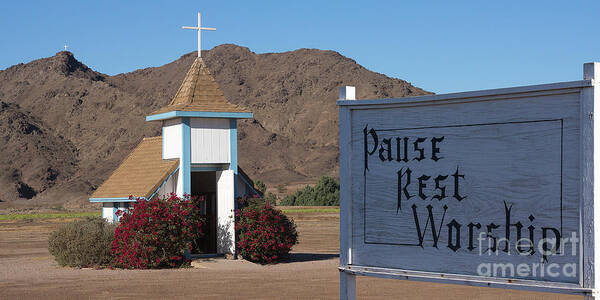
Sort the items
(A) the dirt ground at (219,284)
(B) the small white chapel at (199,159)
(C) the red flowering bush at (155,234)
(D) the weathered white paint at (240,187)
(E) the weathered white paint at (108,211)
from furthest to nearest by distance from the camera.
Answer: (E) the weathered white paint at (108,211), (D) the weathered white paint at (240,187), (B) the small white chapel at (199,159), (C) the red flowering bush at (155,234), (A) the dirt ground at (219,284)

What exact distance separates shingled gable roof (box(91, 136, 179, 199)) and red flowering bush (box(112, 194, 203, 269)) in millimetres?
834

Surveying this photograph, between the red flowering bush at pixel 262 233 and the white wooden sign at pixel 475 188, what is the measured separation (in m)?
12.8

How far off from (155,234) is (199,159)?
2.45 meters

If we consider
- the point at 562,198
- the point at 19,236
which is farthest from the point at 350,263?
the point at 19,236

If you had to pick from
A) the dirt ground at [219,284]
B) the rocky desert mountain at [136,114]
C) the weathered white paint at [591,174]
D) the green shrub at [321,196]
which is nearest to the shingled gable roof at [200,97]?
the dirt ground at [219,284]

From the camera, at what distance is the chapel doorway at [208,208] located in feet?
71.7

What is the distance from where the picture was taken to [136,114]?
126m

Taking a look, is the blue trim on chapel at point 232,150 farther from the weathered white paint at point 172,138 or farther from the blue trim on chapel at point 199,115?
the weathered white paint at point 172,138

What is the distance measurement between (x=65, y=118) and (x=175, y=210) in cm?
11522

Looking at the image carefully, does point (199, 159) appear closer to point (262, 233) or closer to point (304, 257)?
point (262, 233)

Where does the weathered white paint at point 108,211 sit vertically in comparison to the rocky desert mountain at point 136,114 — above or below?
below

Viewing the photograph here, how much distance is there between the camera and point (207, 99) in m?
21.1

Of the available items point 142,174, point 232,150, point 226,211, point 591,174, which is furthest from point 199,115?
point 591,174

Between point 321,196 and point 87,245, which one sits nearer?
point 87,245
